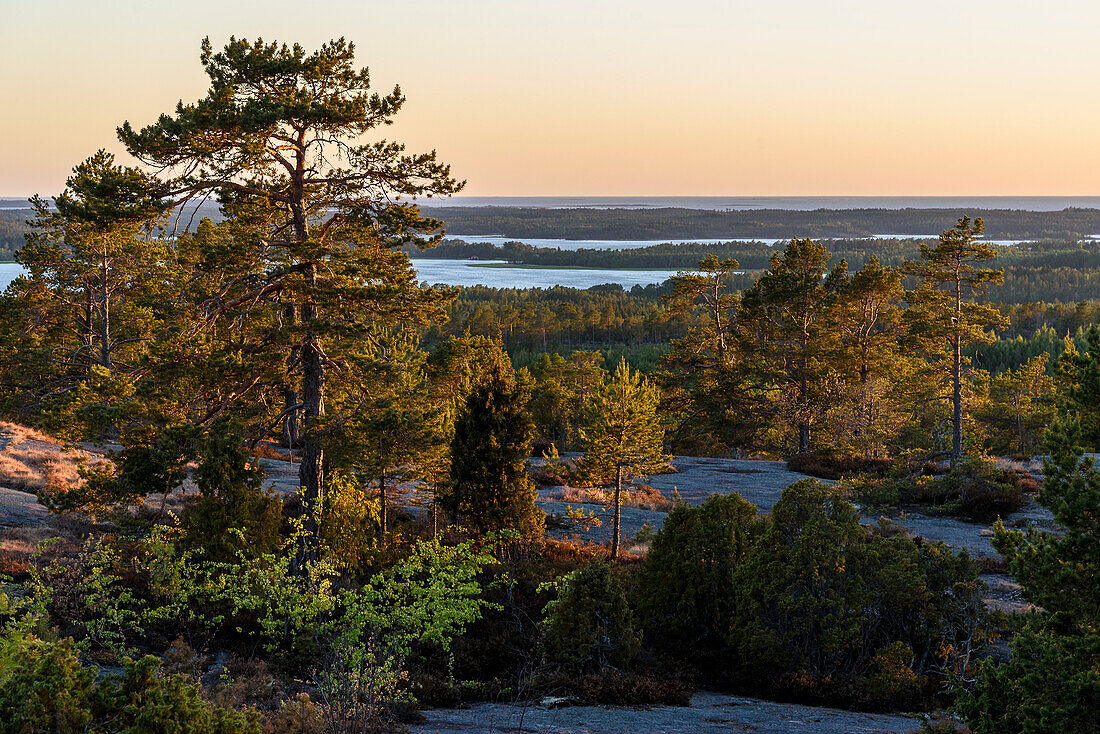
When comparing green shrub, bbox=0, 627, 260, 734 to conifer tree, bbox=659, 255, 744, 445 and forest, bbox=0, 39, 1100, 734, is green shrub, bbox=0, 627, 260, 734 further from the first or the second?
conifer tree, bbox=659, 255, 744, 445

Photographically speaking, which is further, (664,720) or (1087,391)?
(664,720)

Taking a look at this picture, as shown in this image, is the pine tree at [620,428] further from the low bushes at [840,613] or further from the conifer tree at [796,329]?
the conifer tree at [796,329]

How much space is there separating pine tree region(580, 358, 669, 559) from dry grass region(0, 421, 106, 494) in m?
13.3

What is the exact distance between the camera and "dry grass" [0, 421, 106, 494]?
74.3 feet

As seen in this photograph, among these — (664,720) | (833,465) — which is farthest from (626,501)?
(664,720)

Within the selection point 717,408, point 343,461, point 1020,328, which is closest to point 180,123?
point 343,461

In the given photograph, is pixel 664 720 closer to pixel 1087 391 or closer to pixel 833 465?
pixel 1087 391

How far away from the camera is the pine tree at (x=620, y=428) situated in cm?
2000

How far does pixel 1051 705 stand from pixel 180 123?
15503mm

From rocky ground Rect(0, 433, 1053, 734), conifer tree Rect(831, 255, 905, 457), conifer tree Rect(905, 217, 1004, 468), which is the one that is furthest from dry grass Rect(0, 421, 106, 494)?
conifer tree Rect(831, 255, 905, 457)

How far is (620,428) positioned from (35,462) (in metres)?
21.1

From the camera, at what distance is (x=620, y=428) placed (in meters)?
20.0

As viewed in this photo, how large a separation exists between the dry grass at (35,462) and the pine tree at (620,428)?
13277 mm

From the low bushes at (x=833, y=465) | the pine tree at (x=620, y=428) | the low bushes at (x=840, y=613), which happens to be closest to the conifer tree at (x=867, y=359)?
the low bushes at (x=833, y=465)
